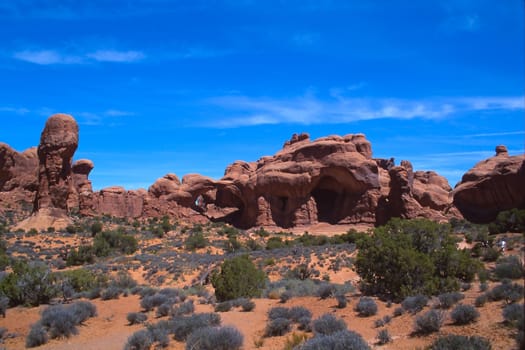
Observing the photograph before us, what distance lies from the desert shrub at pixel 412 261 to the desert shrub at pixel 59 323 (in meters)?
8.39

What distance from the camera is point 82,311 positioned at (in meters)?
12.2

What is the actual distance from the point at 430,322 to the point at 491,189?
138 feet

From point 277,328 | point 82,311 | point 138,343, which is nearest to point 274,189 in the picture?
point 82,311

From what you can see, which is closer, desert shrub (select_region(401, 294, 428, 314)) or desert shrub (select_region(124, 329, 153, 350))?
desert shrub (select_region(124, 329, 153, 350))

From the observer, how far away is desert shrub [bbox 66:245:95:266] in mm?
26477

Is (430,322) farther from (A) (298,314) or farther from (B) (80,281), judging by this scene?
(B) (80,281)

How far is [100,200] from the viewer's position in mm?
51750

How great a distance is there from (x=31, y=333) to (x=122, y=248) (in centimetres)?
2219

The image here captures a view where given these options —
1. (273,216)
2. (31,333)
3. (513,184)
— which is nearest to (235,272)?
(31,333)

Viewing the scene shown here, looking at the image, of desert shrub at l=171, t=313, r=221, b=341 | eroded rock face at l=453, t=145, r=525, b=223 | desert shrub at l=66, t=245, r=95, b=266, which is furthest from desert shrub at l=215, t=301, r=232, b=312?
eroded rock face at l=453, t=145, r=525, b=223

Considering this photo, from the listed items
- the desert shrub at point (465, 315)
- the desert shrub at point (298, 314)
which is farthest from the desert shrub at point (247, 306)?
the desert shrub at point (465, 315)

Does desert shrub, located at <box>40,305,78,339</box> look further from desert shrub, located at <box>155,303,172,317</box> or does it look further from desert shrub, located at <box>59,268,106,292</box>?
desert shrub, located at <box>59,268,106,292</box>

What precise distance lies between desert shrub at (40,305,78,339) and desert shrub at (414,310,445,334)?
8.15m

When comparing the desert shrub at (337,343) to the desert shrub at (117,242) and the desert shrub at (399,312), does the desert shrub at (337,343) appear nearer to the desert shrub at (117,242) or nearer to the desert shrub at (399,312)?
the desert shrub at (399,312)
